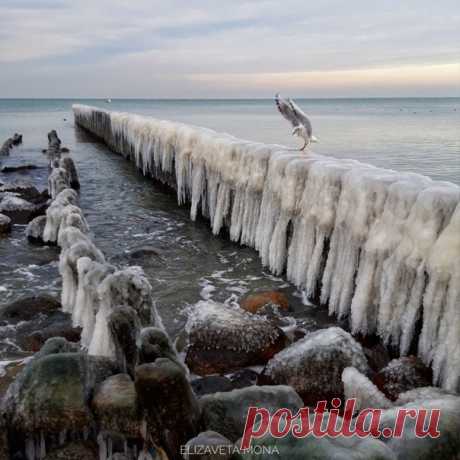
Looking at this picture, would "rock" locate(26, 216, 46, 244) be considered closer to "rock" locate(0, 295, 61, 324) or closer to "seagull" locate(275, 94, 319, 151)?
"rock" locate(0, 295, 61, 324)

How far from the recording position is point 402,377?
21.1ft

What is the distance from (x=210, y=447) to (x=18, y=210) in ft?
49.1

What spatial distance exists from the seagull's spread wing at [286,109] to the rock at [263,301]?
442 centimetres

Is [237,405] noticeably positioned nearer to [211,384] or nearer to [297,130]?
[211,384]

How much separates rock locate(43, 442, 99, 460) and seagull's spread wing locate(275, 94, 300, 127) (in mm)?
8484

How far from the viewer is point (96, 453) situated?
504 cm

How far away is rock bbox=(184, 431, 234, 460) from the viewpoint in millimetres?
4066

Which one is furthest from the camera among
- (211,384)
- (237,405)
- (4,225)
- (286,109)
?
(4,225)

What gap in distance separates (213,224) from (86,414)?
973 centimetres

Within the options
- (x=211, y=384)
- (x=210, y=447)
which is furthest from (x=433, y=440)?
(x=211, y=384)

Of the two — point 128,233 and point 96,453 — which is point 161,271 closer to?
point 128,233

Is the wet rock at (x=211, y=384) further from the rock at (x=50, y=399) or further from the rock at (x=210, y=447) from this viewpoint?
the rock at (x=210, y=447)

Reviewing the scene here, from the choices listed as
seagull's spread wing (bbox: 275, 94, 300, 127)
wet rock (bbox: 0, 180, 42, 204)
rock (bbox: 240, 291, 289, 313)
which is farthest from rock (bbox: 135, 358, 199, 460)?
wet rock (bbox: 0, 180, 42, 204)

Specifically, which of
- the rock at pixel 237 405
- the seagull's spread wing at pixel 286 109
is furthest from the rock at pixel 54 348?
the seagull's spread wing at pixel 286 109
